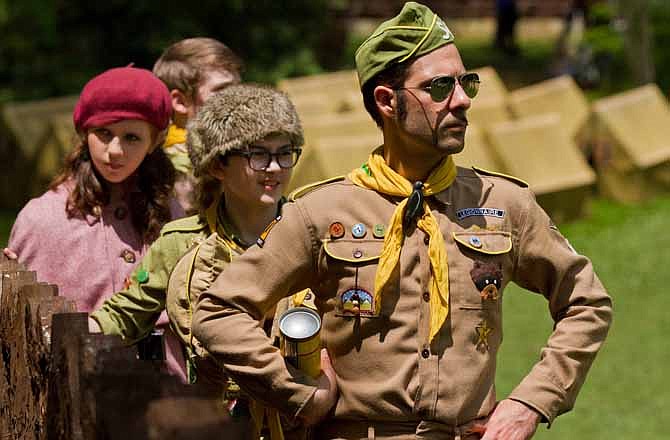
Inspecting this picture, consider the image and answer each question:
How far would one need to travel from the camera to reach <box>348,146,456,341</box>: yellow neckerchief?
13.1 feet

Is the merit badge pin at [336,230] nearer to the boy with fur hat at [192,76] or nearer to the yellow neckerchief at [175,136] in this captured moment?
the boy with fur hat at [192,76]

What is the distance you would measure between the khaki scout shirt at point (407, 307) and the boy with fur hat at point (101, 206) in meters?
1.55

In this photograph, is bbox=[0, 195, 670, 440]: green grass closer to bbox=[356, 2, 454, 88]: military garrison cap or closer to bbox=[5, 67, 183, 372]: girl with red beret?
bbox=[5, 67, 183, 372]: girl with red beret

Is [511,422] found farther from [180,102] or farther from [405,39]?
[180,102]

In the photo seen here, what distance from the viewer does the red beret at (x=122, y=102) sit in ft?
18.2

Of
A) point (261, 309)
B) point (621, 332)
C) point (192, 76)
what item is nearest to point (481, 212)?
point (261, 309)

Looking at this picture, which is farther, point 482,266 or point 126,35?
point 126,35

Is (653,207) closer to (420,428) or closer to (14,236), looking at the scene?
(14,236)

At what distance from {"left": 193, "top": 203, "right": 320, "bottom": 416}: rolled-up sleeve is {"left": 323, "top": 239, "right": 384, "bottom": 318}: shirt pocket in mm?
64

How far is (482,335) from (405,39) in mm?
764

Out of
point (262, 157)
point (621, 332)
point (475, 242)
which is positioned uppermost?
point (262, 157)

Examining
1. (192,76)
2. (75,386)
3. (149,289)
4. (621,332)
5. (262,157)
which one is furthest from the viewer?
(621,332)

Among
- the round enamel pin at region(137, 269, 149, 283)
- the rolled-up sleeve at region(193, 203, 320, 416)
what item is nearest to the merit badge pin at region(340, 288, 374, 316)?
the rolled-up sleeve at region(193, 203, 320, 416)

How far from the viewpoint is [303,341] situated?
3986 millimetres
